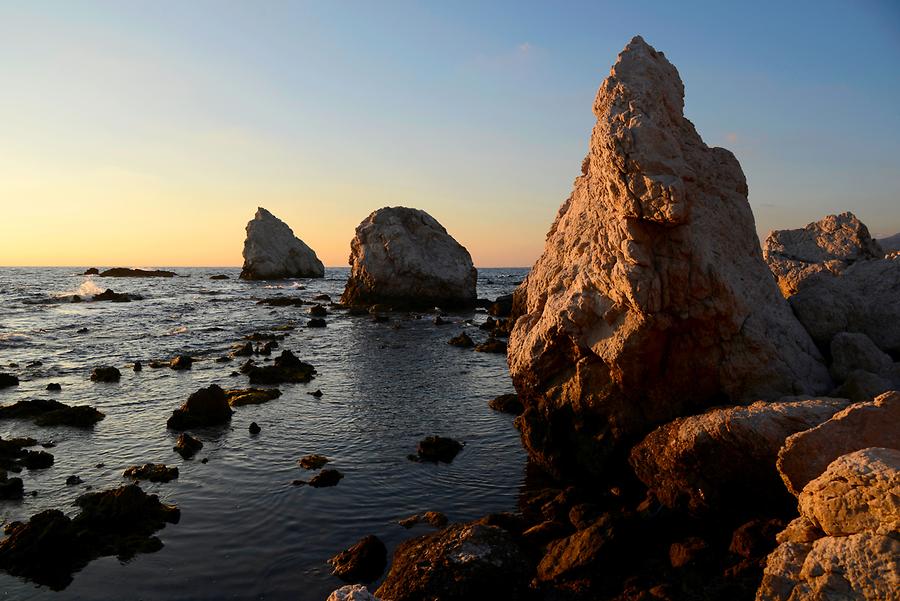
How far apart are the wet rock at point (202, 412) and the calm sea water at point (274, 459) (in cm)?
50

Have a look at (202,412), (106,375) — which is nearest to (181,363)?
(106,375)

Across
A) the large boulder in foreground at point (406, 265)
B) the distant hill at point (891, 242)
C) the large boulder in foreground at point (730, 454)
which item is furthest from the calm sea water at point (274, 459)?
the large boulder in foreground at point (406, 265)

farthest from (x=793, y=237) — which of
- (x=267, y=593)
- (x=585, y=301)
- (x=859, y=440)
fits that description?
(x=267, y=593)

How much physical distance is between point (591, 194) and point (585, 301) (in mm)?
3429

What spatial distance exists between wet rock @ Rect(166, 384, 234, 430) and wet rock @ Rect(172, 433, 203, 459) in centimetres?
182

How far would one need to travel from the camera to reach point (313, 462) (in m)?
15.1

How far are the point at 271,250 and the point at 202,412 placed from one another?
322 feet

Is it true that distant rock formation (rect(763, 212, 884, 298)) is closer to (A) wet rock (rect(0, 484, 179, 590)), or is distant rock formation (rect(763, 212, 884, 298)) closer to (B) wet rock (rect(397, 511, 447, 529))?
(B) wet rock (rect(397, 511, 447, 529))

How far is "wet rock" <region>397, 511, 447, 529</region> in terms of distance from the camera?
11.8 metres

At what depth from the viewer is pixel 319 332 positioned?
43.1 meters

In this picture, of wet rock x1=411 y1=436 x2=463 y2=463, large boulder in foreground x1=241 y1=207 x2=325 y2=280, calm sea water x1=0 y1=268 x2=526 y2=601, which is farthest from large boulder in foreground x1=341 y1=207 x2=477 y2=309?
large boulder in foreground x1=241 y1=207 x2=325 y2=280

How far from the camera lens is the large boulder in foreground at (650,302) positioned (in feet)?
40.3

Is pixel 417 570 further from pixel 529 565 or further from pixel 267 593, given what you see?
pixel 267 593

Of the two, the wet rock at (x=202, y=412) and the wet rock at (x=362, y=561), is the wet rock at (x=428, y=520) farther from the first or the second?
the wet rock at (x=202, y=412)
